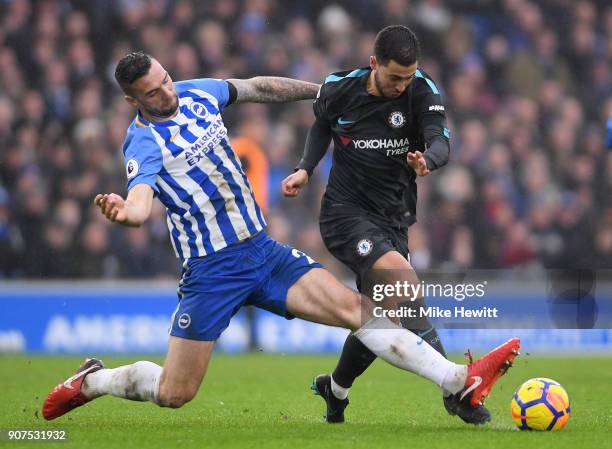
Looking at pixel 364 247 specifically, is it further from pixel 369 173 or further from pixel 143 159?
pixel 143 159

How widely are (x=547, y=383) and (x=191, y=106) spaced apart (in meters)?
2.45

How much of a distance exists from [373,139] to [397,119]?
184 mm

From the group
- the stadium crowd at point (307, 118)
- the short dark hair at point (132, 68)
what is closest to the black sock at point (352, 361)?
the short dark hair at point (132, 68)

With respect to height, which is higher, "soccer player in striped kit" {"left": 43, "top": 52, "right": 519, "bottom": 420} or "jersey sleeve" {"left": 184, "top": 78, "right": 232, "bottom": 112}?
"jersey sleeve" {"left": 184, "top": 78, "right": 232, "bottom": 112}

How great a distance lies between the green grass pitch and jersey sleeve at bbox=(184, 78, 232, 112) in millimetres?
1856

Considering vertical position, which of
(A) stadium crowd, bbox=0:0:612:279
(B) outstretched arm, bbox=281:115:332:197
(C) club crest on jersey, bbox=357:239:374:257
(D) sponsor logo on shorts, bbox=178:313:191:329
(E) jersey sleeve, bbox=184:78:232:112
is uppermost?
(A) stadium crowd, bbox=0:0:612:279

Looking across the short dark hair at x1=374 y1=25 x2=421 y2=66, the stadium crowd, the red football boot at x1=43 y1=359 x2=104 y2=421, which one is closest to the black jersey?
the short dark hair at x1=374 y1=25 x2=421 y2=66

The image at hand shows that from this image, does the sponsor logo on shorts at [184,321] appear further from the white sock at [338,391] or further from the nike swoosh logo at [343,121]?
the nike swoosh logo at [343,121]

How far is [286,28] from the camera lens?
1532 centimetres

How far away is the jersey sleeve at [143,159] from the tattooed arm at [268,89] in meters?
0.77

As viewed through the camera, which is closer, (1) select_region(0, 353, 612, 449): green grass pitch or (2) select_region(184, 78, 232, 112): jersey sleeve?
(1) select_region(0, 353, 612, 449): green grass pitch

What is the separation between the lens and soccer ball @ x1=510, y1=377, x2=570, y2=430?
18.9 feet

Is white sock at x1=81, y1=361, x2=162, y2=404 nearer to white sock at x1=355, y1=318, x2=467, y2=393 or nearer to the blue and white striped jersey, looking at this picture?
the blue and white striped jersey

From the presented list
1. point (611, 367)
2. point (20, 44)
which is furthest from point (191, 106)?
point (20, 44)
